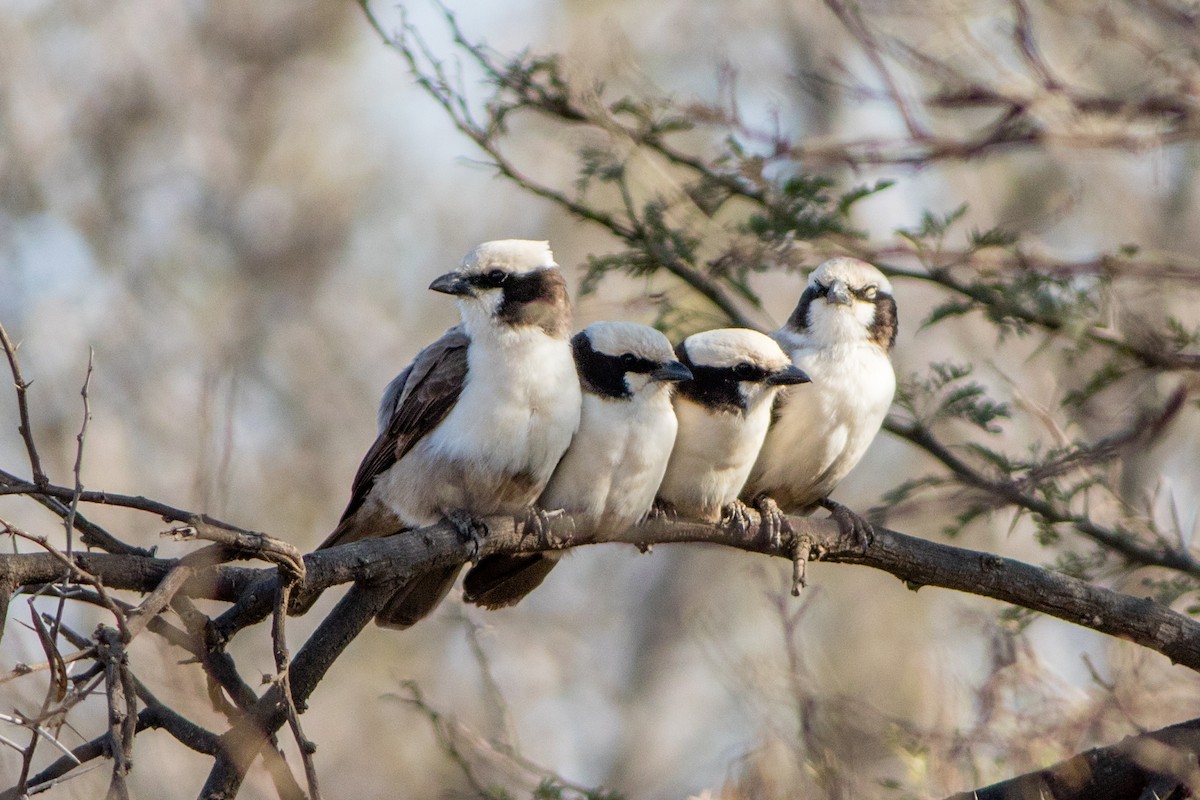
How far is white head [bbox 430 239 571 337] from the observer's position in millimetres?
5109

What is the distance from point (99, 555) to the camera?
3291 millimetres

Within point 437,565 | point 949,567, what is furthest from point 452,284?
point 949,567

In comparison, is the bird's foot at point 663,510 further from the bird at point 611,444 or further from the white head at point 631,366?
the white head at point 631,366

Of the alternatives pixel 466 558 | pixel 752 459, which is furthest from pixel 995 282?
pixel 466 558

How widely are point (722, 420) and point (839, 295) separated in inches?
39.8

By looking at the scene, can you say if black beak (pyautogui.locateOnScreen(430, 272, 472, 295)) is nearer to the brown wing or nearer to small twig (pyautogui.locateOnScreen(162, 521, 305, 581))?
the brown wing

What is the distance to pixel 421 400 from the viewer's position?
5203mm

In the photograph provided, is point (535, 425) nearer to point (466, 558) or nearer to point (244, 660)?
point (466, 558)

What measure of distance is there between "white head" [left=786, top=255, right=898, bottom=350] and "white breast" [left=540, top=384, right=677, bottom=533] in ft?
3.57

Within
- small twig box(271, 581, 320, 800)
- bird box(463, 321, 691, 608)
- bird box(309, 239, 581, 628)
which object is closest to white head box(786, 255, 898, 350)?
bird box(463, 321, 691, 608)

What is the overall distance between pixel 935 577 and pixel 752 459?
80cm

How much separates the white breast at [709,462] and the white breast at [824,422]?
1.27 ft

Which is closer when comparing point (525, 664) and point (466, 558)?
point (466, 558)

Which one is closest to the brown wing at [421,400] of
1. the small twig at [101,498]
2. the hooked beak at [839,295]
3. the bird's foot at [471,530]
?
the bird's foot at [471,530]
